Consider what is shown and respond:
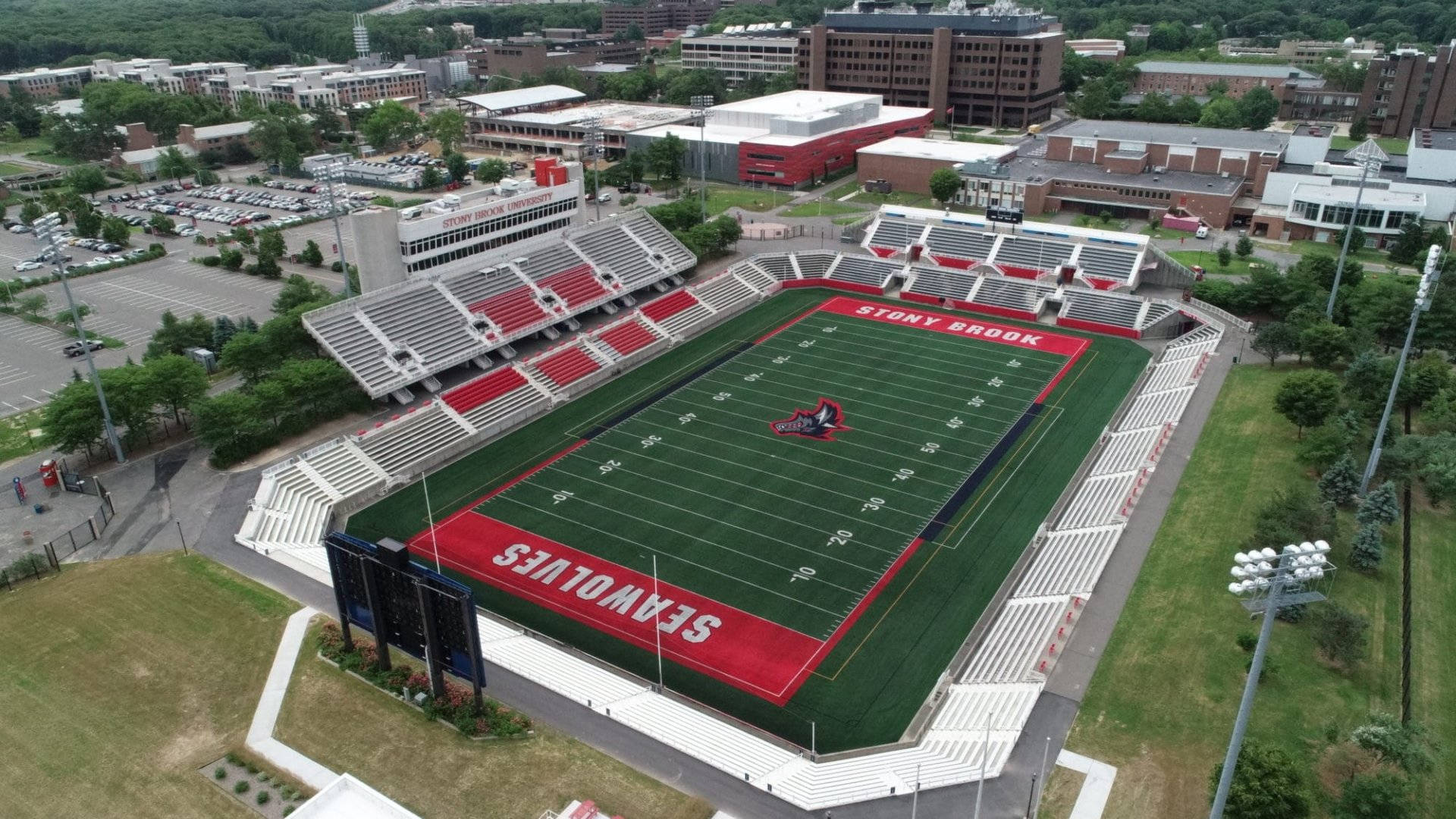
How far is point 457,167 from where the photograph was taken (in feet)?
347

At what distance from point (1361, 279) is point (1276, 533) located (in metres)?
39.1

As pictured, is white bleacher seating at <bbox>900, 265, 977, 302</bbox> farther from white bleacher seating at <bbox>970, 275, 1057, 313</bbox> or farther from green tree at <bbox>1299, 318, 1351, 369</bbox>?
green tree at <bbox>1299, 318, 1351, 369</bbox>

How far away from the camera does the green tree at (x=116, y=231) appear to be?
81.8 m

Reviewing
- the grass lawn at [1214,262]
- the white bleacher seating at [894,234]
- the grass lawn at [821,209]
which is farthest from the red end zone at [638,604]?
the grass lawn at [821,209]

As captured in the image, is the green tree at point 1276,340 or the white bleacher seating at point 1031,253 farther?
the white bleacher seating at point 1031,253

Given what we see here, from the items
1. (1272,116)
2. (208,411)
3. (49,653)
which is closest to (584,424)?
(208,411)

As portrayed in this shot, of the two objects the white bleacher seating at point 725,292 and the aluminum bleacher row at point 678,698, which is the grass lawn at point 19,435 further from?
the white bleacher seating at point 725,292

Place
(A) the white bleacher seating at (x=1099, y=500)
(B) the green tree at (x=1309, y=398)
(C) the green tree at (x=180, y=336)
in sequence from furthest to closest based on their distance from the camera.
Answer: (C) the green tree at (x=180, y=336)
(B) the green tree at (x=1309, y=398)
(A) the white bleacher seating at (x=1099, y=500)

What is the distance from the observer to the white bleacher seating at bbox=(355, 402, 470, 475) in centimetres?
4397

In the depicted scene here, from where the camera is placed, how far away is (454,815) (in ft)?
79.9

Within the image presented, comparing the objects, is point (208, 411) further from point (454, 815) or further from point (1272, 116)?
point (1272, 116)

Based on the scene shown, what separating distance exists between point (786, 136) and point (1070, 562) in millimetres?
77801

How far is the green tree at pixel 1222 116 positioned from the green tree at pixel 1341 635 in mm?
101726

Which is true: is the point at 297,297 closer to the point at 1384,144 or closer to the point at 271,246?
the point at 271,246
